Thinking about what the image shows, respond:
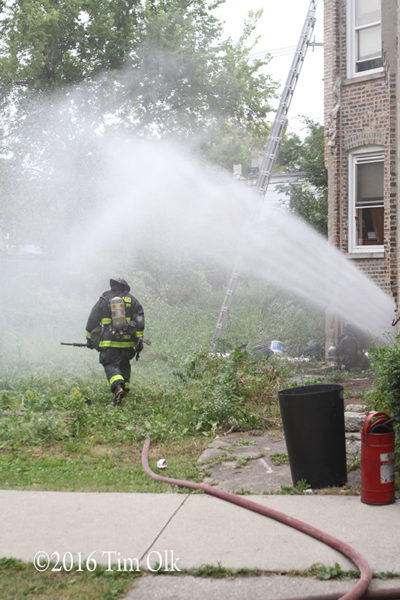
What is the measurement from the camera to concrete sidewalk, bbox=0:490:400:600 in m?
3.90

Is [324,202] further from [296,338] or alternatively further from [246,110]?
[246,110]

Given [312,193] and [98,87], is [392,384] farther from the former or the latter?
[98,87]

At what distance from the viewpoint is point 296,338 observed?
14578mm

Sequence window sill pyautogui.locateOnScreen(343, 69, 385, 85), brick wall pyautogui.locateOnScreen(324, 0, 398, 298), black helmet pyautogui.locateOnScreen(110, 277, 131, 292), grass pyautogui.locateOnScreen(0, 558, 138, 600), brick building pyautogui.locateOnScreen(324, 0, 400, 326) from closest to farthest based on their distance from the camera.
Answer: grass pyautogui.locateOnScreen(0, 558, 138, 600), black helmet pyautogui.locateOnScreen(110, 277, 131, 292), brick wall pyautogui.locateOnScreen(324, 0, 398, 298), window sill pyautogui.locateOnScreen(343, 69, 385, 85), brick building pyautogui.locateOnScreen(324, 0, 400, 326)

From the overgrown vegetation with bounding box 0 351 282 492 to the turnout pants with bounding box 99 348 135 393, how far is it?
0.96 feet

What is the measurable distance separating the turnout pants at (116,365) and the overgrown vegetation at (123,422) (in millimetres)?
291

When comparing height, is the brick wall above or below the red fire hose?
above

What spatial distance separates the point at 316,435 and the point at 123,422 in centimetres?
326

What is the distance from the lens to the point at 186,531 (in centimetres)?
442

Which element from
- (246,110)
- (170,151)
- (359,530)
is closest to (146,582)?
(359,530)

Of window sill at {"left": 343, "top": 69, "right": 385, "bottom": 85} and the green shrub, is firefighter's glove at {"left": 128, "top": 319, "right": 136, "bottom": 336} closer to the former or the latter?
the green shrub

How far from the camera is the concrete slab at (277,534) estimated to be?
152 inches

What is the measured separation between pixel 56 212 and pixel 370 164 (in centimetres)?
1260

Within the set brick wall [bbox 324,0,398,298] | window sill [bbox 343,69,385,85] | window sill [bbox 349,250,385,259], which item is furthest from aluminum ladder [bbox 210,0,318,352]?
window sill [bbox 349,250,385,259]
